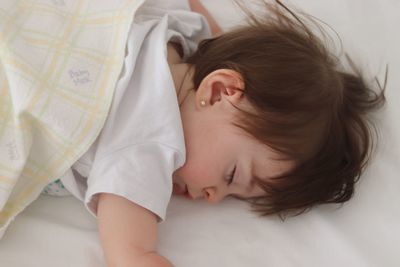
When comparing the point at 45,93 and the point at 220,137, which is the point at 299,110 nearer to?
the point at 220,137

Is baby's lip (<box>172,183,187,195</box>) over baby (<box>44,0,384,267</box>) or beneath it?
beneath

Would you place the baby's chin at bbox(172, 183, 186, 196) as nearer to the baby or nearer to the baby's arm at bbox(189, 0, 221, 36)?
the baby

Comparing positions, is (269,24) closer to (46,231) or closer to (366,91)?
(366,91)

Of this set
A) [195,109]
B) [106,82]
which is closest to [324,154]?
[195,109]

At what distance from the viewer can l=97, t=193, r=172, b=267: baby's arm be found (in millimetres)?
801

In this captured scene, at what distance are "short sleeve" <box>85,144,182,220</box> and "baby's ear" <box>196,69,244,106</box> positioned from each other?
114 mm

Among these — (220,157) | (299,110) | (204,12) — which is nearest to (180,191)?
(220,157)

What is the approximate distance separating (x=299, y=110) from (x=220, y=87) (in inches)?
5.3

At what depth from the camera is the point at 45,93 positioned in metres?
0.85

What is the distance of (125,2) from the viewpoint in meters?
0.96

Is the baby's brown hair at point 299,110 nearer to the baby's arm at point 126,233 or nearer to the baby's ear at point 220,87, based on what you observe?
the baby's ear at point 220,87

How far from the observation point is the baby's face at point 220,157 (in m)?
0.89

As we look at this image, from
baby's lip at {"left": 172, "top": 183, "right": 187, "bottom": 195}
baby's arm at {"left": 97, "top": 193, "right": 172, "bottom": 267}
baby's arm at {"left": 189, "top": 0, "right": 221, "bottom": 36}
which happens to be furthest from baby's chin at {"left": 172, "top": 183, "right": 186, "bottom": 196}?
baby's arm at {"left": 189, "top": 0, "right": 221, "bottom": 36}

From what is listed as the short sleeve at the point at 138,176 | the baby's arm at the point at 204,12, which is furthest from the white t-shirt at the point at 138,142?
the baby's arm at the point at 204,12
